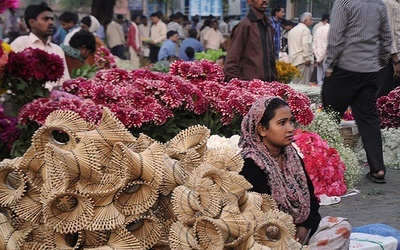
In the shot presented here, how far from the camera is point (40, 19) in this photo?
7828 mm

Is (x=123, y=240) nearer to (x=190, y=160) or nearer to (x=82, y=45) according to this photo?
(x=190, y=160)

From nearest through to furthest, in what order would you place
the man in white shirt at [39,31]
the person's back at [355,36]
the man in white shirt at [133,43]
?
the man in white shirt at [39,31] → the person's back at [355,36] → the man in white shirt at [133,43]

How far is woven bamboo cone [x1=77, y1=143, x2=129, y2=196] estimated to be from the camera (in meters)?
3.25

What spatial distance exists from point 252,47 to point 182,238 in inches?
200

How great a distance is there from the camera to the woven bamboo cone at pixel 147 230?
3.29m

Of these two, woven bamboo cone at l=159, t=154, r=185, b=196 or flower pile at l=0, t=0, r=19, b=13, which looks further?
flower pile at l=0, t=0, r=19, b=13

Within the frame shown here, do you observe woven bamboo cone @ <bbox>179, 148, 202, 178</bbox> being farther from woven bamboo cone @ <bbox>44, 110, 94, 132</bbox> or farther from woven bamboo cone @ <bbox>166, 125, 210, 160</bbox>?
woven bamboo cone @ <bbox>44, 110, 94, 132</bbox>

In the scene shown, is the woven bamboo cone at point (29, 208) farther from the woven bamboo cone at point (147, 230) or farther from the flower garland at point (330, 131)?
the flower garland at point (330, 131)

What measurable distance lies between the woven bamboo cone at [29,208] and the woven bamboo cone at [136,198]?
0.35 meters

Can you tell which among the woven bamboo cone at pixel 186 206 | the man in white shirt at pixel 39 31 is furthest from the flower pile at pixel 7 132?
the woven bamboo cone at pixel 186 206

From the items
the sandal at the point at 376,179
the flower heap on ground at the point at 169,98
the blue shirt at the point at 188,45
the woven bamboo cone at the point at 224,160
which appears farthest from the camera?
the blue shirt at the point at 188,45

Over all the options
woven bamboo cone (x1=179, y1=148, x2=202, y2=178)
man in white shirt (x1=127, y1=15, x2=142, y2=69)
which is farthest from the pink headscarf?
man in white shirt (x1=127, y1=15, x2=142, y2=69)

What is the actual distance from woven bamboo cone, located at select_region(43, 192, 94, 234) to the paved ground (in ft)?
12.2

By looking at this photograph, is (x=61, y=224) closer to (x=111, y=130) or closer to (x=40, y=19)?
(x=111, y=130)
